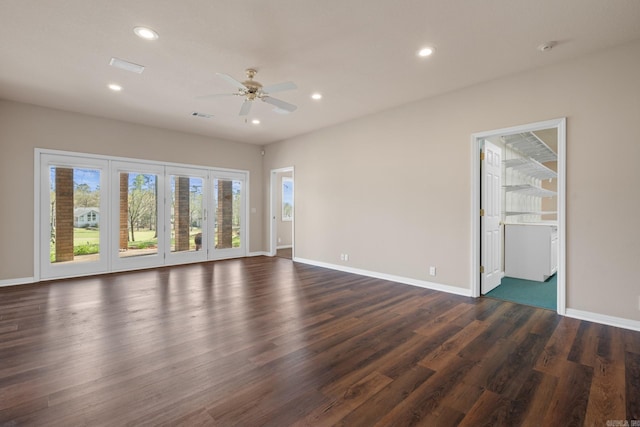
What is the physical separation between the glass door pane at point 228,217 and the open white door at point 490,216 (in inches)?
221

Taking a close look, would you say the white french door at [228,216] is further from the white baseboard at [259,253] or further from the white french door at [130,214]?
the white baseboard at [259,253]

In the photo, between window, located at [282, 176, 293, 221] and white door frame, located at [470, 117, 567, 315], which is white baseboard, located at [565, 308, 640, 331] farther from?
window, located at [282, 176, 293, 221]

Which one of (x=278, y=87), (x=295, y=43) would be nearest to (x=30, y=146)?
(x=278, y=87)

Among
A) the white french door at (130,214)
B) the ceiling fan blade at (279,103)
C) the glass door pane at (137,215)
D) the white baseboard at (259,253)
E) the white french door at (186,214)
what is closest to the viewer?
the ceiling fan blade at (279,103)

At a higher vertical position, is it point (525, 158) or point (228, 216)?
point (525, 158)

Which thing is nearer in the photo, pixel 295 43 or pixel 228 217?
pixel 295 43

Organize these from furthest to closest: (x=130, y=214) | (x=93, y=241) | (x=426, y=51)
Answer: (x=130, y=214), (x=93, y=241), (x=426, y=51)

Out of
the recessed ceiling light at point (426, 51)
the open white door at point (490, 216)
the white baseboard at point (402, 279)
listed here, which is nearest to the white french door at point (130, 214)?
the white baseboard at point (402, 279)

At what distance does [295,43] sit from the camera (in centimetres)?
313

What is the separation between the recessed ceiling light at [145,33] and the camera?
289 centimetres

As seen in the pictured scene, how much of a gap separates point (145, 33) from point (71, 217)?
4.19 metres

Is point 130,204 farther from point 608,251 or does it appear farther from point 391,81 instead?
point 608,251

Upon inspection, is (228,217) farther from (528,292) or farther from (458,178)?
(528,292)

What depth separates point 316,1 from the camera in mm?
2527
